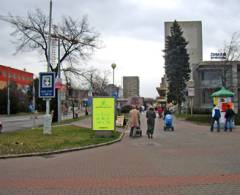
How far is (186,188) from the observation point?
27.1 ft

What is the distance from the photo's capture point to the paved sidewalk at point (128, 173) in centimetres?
823

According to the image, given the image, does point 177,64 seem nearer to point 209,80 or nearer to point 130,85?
point 209,80

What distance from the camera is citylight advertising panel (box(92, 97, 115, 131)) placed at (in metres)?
20.7

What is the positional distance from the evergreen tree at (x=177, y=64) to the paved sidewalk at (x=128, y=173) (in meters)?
52.3

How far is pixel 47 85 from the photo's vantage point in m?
21.7

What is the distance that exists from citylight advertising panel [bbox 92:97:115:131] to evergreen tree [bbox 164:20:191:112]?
4691 centimetres

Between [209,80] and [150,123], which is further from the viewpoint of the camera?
[209,80]

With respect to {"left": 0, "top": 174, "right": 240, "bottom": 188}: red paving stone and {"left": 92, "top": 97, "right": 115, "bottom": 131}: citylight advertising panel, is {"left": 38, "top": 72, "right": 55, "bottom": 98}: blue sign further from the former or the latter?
{"left": 0, "top": 174, "right": 240, "bottom": 188}: red paving stone

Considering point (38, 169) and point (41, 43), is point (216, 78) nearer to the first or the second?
point (41, 43)

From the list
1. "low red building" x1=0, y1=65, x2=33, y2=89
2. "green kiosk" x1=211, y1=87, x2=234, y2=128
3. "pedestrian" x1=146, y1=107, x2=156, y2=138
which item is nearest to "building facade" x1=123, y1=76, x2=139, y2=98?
"low red building" x1=0, y1=65, x2=33, y2=89

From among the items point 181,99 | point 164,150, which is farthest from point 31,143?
point 181,99

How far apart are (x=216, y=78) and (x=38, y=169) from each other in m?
58.9

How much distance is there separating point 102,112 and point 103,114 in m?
0.11

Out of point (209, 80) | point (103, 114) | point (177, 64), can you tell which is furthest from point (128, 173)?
point (209, 80)
